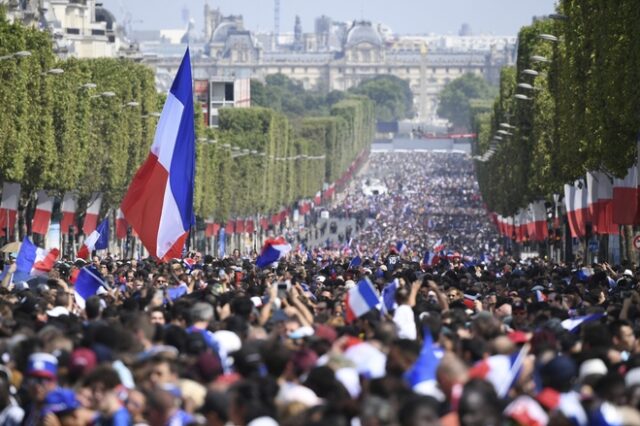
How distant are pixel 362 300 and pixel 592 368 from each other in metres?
5.46

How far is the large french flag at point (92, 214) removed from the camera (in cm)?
7262

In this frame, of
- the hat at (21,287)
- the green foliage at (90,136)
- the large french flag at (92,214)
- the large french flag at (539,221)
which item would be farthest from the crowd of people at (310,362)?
the large french flag at (539,221)

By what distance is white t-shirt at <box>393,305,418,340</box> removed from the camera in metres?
22.5

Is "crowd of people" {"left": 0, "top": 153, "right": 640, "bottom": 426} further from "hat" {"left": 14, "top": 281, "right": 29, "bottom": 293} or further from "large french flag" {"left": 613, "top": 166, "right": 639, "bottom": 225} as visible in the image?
"large french flag" {"left": 613, "top": 166, "right": 639, "bottom": 225}

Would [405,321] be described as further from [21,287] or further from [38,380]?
[21,287]

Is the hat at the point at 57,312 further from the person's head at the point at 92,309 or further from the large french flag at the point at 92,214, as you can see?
the large french flag at the point at 92,214

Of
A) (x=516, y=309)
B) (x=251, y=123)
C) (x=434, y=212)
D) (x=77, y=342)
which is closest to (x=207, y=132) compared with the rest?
(x=251, y=123)

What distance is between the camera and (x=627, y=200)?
166 ft

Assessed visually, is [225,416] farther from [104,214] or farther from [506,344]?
[104,214]

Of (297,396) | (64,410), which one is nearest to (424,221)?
(64,410)

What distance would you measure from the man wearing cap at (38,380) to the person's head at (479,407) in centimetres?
341

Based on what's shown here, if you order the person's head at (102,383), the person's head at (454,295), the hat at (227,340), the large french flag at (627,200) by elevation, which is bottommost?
the large french flag at (627,200)

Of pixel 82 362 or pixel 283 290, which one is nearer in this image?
pixel 82 362

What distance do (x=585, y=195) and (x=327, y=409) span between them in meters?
48.0
